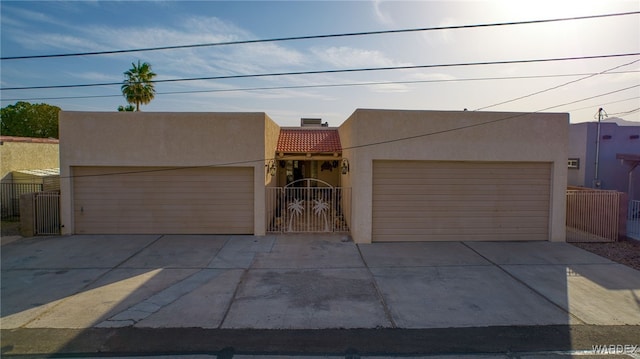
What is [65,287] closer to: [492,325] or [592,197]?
[492,325]

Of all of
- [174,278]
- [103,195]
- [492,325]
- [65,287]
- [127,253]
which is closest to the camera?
[492,325]

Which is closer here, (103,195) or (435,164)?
(435,164)

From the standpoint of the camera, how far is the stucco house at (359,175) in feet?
34.7

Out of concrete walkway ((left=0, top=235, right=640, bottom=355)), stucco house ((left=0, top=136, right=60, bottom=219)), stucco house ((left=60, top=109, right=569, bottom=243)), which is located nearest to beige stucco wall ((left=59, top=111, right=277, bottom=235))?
stucco house ((left=60, top=109, right=569, bottom=243))

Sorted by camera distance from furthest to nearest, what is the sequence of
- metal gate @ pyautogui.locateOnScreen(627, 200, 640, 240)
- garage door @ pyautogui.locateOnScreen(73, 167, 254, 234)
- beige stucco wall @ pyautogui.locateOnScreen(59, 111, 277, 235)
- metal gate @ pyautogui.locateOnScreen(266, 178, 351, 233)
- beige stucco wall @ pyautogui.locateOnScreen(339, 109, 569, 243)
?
metal gate @ pyautogui.locateOnScreen(266, 178, 351, 233) → garage door @ pyautogui.locateOnScreen(73, 167, 254, 234) → beige stucco wall @ pyautogui.locateOnScreen(59, 111, 277, 235) → metal gate @ pyautogui.locateOnScreen(627, 200, 640, 240) → beige stucco wall @ pyautogui.locateOnScreen(339, 109, 569, 243)

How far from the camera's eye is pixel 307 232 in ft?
38.4

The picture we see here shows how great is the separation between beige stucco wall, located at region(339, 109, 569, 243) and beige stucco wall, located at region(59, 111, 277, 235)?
330 cm

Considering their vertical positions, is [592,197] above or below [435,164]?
below

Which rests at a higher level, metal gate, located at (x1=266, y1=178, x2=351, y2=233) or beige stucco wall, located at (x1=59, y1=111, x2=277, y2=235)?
beige stucco wall, located at (x1=59, y1=111, x2=277, y2=235)

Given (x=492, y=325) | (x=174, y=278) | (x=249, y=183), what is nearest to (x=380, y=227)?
(x=249, y=183)

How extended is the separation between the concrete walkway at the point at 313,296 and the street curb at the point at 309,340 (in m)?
0.03

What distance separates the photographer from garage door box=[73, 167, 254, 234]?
1152 cm

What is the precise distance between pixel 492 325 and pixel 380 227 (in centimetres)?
537

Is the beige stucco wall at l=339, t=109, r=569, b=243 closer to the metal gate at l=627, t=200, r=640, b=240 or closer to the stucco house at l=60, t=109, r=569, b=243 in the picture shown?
the stucco house at l=60, t=109, r=569, b=243
